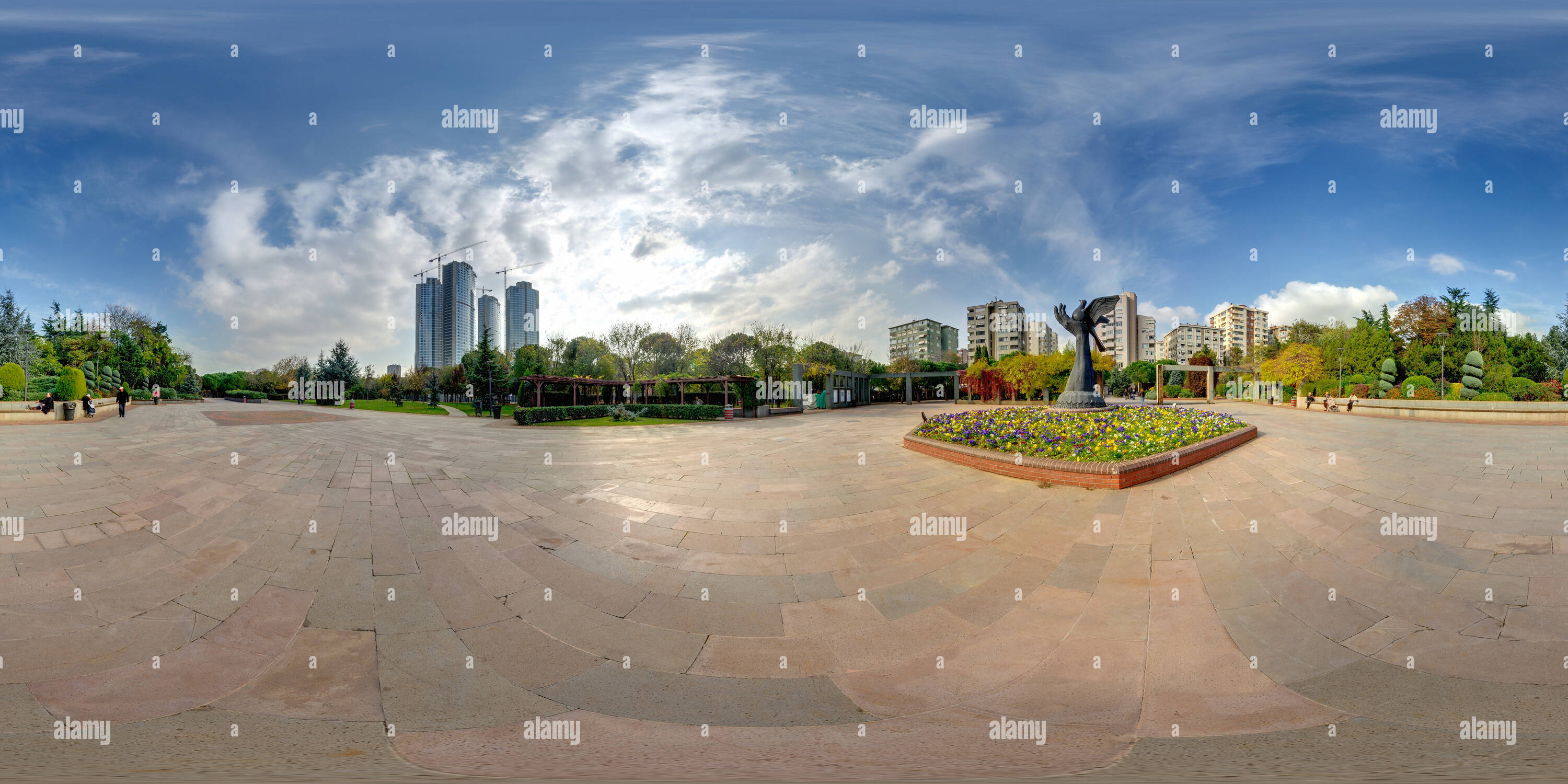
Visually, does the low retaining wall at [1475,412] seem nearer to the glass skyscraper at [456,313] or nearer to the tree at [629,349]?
the tree at [629,349]

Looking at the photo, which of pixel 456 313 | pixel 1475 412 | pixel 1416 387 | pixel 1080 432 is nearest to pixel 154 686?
pixel 1080 432

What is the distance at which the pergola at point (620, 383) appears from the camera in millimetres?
26266

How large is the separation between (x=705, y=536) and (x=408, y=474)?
205 inches

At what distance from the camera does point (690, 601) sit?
3.92 m

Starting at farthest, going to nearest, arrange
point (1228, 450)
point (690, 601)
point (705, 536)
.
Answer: point (1228, 450)
point (705, 536)
point (690, 601)

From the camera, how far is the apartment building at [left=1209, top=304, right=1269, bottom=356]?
308ft

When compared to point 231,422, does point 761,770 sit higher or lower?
lower

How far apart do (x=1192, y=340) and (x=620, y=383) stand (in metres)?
103

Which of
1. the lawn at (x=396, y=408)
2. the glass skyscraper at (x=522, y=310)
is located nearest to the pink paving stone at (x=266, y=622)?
the lawn at (x=396, y=408)

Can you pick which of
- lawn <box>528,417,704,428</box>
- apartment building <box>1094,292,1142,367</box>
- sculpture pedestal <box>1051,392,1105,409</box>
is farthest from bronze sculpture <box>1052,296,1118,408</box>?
apartment building <box>1094,292,1142,367</box>

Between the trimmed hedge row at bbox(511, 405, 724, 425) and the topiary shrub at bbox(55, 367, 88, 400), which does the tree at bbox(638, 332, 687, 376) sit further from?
the topiary shrub at bbox(55, 367, 88, 400)

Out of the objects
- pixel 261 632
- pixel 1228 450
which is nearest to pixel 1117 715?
pixel 261 632

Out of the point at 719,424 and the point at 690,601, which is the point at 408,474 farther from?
the point at 719,424

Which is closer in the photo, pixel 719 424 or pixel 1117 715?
pixel 1117 715
